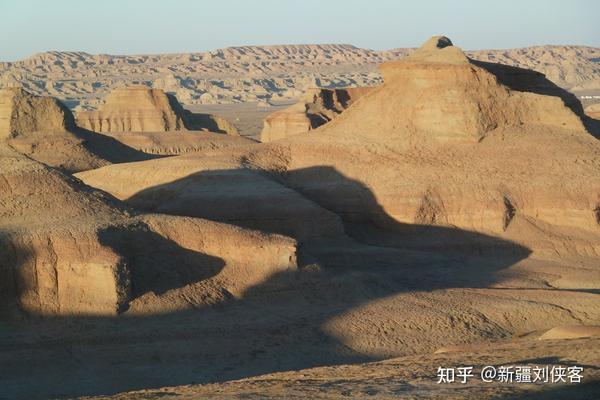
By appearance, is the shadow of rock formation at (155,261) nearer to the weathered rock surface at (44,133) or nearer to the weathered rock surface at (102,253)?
the weathered rock surface at (102,253)

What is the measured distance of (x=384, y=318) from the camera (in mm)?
13766

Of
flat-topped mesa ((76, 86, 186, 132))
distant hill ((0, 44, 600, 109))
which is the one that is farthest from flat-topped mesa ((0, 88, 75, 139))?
distant hill ((0, 44, 600, 109))

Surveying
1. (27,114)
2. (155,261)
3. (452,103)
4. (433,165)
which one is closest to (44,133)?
(27,114)

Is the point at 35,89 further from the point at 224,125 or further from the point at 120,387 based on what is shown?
the point at 120,387

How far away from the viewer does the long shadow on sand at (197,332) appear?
38.0 feet

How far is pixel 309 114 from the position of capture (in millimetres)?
40312

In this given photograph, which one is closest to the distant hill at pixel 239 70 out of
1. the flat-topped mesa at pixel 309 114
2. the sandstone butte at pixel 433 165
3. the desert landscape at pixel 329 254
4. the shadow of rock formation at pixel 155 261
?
the flat-topped mesa at pixel 309 114

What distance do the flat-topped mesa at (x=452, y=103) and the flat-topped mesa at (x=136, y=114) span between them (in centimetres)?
2362

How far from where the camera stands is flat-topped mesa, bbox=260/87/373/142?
3938 cm

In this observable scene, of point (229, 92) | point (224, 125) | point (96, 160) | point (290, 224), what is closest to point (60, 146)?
point (96, 160)

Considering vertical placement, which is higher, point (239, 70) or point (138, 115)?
point (138, 115)

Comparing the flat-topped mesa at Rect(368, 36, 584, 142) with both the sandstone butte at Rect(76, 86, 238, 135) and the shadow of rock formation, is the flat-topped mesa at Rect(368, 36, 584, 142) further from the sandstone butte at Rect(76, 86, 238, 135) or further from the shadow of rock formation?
the sandstone butte at Rect(76, 86, 238, 135)

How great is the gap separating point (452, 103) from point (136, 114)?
27.0 metres

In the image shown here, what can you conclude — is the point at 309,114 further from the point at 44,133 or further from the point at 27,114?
the point at 27,114
